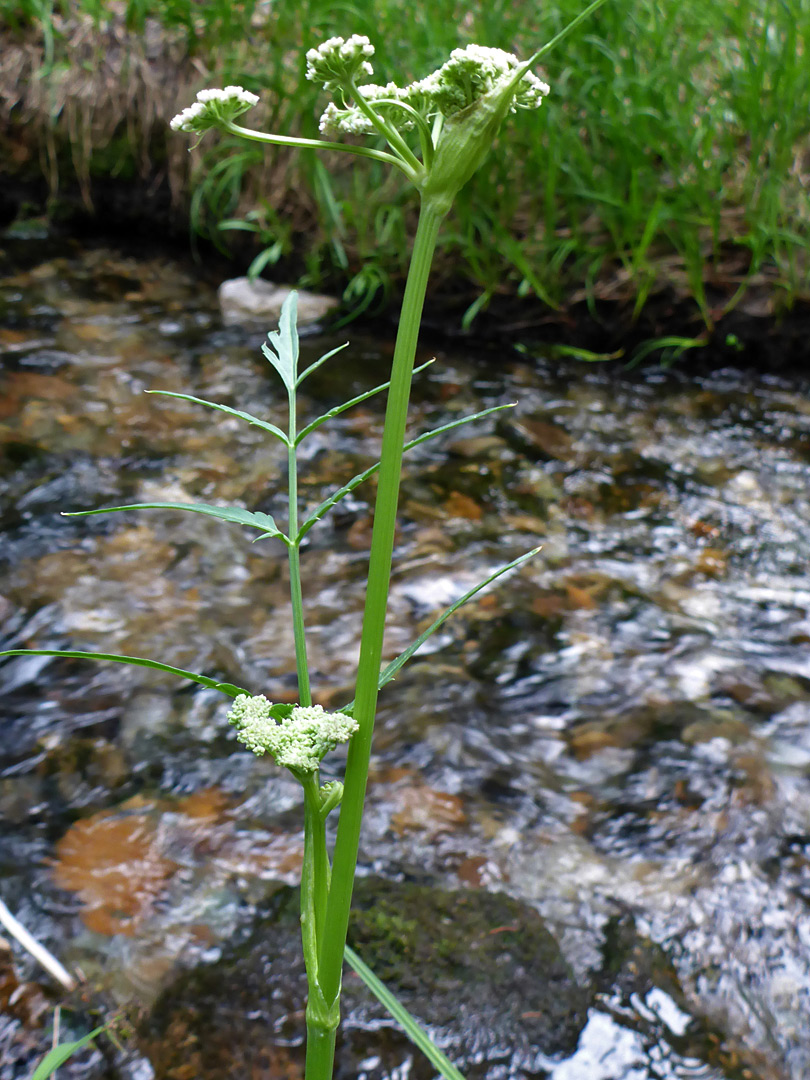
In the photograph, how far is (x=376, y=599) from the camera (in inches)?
22.8

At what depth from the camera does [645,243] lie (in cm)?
326

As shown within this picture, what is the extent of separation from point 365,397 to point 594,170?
11.2 feet

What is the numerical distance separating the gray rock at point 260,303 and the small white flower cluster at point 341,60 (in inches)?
129

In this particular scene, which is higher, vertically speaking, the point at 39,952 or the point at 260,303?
the point at 260,303

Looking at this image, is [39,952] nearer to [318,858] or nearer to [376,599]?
[318,858]

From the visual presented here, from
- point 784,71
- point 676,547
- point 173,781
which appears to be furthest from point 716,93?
point 173,781

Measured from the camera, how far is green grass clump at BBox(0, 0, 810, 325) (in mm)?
3375

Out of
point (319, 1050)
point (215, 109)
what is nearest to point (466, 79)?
point (215, 109)

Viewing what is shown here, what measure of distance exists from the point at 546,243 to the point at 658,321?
22.9 inches

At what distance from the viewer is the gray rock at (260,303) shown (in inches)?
149

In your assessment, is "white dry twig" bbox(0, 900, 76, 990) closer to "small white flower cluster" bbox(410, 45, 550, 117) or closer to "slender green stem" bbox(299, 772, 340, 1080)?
"slender green stem" bbox(299, 772, 340, 1080)

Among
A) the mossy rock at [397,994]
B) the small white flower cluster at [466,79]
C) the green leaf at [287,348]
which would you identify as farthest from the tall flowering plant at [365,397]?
the mossy rock at [397,994]

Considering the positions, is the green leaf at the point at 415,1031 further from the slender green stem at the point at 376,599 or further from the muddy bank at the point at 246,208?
the muddy bank at the point at 246,208

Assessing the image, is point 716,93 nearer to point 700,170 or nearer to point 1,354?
point 700,170
